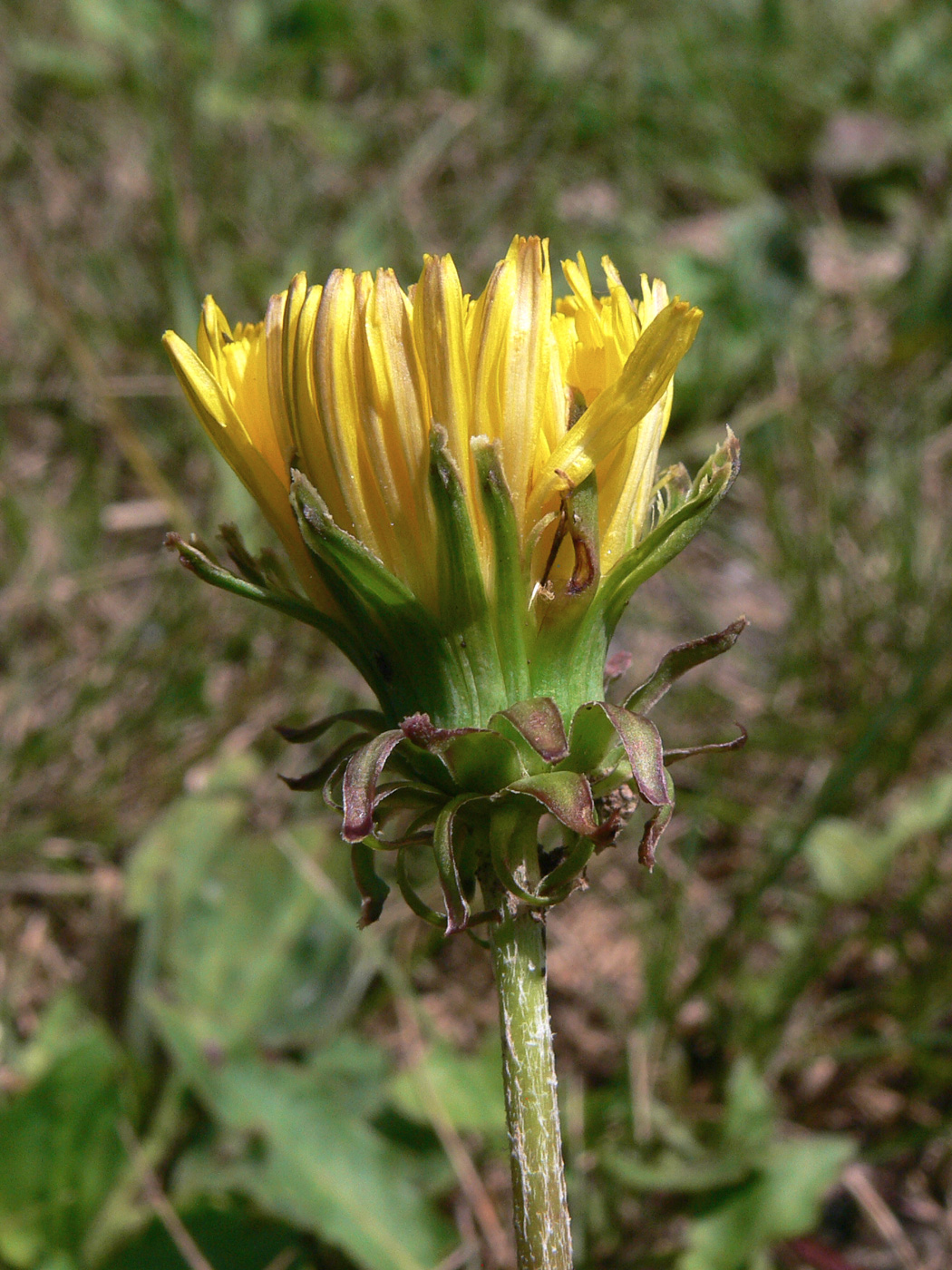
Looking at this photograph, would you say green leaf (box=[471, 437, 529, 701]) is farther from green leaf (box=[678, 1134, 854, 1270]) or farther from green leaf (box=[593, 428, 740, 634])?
green leaf (box=[678, 1134, 854, 1270])

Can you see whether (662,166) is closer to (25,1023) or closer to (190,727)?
(190,727)

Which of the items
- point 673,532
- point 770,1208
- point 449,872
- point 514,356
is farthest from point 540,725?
point 770,1208

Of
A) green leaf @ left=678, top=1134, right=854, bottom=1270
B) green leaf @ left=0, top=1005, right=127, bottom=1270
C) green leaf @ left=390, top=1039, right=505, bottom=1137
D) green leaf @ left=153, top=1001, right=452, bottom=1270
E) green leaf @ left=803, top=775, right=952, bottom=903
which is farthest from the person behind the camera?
green leaf @ left=803, top=775, right=952, bottom=903

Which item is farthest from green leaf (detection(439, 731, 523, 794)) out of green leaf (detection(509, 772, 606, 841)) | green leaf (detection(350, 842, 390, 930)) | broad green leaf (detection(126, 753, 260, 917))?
broad green leaf (detection(126, 753, 260, 917))

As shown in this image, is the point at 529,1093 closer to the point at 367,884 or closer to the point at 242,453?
the point at 367,884

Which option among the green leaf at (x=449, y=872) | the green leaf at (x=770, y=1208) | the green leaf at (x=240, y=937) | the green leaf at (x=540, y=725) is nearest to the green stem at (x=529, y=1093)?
the green leaf at (x=449, y=872)

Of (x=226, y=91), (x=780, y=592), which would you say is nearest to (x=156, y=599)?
(x=780, y=592)
